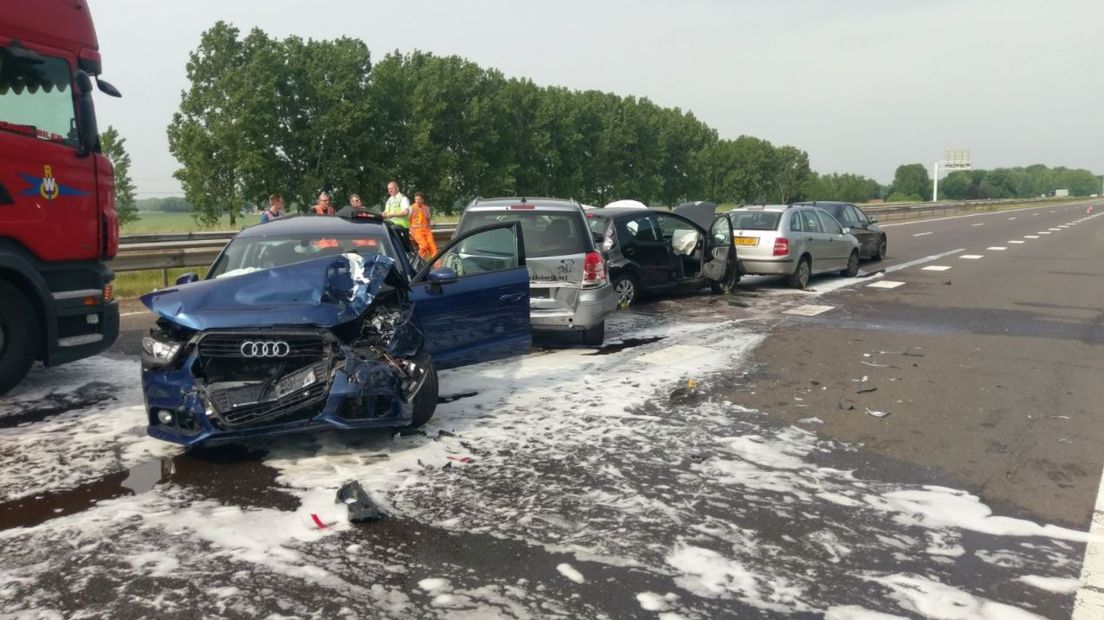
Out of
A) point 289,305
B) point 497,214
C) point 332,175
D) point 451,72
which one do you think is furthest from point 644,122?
point 289,305

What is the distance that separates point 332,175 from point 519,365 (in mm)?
44605

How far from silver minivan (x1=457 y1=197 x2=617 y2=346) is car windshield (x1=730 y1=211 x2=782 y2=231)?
7207 mm

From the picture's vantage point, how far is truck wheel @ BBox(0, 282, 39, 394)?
7078 millimetres

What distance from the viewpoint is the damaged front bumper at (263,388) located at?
523cm

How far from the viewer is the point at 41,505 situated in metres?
4.68

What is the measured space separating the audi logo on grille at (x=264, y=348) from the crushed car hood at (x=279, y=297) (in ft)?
0.36

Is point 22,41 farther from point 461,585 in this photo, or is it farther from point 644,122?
point 644,122

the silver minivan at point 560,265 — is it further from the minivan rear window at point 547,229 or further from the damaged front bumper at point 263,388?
the damaged front bumper at point 263,388

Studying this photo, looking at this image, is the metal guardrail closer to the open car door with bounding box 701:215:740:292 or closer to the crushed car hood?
the open car door with bounding box 701:215:740:292

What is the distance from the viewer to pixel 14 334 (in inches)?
281

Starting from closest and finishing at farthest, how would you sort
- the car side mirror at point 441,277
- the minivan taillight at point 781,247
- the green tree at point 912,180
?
the car side mirror at point 441,277, the minivan taillight at point 781,247, the green tree at point 912,180

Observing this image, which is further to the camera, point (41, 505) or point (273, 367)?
point (273, 367)

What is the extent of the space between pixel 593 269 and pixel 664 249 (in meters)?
4.21

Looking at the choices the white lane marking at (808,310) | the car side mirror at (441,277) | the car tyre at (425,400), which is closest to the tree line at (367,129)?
the white lane marking at (808,310)
